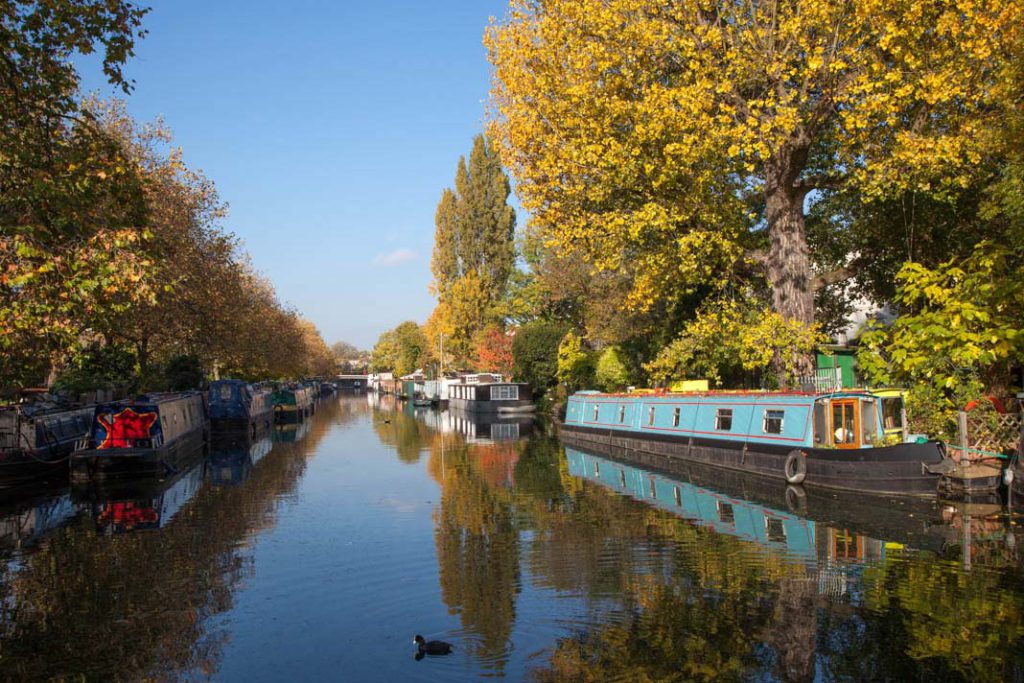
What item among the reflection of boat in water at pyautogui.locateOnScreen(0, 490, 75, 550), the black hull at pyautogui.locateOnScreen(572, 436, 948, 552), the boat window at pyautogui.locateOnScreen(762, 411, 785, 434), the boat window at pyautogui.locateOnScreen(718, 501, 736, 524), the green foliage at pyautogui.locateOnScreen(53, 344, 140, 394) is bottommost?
the reflection of boat in water at pyautogui.locateOnScreen(0, 490, 75, 550)

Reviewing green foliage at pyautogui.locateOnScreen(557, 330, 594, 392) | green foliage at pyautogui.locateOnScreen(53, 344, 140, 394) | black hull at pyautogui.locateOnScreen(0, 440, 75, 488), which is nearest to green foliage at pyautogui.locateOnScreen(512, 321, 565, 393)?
green foliage at pyautogui.locateOnScreen(557, 330, 594, 392)

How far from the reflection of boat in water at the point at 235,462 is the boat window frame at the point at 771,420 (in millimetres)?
15661

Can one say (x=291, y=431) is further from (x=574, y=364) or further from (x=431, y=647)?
(x=431, y=647)

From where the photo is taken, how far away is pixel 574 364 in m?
52.8

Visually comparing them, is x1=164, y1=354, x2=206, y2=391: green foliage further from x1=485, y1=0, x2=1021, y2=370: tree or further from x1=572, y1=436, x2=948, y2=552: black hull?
x1=572, y1=436, x2=948, y2=552: black hull

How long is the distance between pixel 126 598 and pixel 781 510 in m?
12.8

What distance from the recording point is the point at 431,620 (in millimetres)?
10438

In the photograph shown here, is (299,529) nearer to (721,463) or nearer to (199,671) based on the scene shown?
(199,671)

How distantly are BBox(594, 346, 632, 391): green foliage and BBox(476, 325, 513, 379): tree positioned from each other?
2071 cm

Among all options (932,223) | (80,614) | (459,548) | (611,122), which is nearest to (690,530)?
(459,548)

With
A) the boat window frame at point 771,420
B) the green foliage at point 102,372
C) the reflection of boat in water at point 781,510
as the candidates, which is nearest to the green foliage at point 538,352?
the green foliage at point 102,372

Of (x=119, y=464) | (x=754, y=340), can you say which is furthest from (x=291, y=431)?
(x=754, y=340)

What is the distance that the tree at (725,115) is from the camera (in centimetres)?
2105

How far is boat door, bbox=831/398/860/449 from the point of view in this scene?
66.8ft
